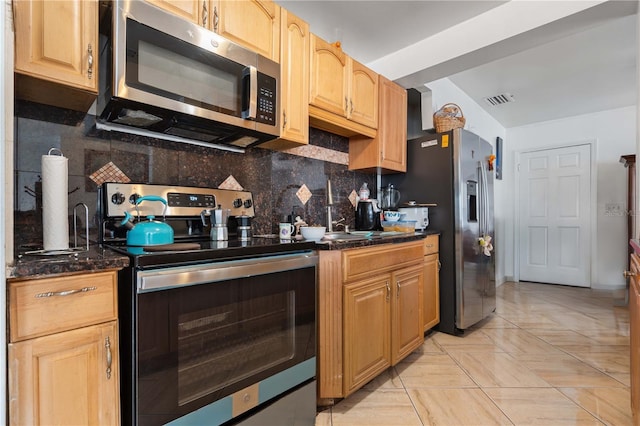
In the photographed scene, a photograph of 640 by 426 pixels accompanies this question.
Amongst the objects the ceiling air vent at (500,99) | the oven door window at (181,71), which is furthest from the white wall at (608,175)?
the oven door window at (181,71)

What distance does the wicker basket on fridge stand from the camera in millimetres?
2887

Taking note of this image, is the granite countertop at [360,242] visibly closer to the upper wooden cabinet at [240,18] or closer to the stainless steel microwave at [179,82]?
the stainless steel microwave at [179,82]

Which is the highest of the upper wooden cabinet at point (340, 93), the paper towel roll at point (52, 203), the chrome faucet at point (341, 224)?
the upper wooden cabinet at point (340, 93)

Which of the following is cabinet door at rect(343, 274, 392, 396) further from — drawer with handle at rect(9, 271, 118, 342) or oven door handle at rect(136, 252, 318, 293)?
drawer with handle at rect(9, 271, 118, 342)

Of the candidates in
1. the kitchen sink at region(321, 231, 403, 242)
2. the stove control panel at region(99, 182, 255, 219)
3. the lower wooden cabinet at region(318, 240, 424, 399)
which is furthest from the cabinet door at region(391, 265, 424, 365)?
the stove control panel at region(99, 182, 255, 219)

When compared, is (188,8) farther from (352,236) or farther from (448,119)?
(448,119)

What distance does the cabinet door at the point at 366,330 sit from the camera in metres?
1.68

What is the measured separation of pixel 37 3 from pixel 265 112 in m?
0.92

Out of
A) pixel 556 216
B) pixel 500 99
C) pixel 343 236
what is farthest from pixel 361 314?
pixel 556 216

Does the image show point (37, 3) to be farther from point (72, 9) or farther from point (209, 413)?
point (209, 413)

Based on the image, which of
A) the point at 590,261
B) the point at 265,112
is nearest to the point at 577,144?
the point at 590,261

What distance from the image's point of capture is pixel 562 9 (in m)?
1.96

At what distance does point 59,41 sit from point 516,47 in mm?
2693

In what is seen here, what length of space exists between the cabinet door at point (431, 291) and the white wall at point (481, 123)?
1037 millimetres
